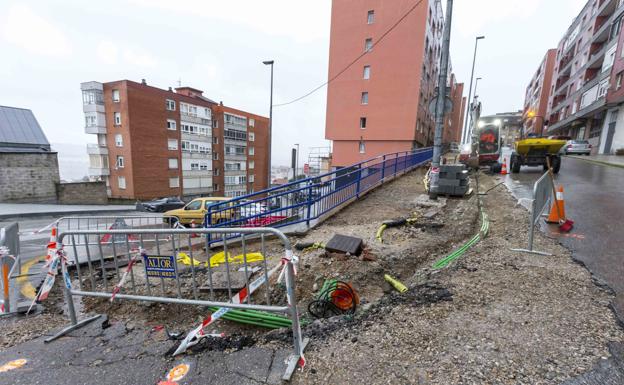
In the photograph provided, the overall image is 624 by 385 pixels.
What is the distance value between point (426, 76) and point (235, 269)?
2930 cm

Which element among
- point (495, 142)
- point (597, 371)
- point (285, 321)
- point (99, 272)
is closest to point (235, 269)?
point (285, 321)

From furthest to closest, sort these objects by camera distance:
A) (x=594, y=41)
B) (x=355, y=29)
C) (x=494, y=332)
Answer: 1. (x=594, y=41)
2. (x=355, y=29)
3. (x=494, y=332)

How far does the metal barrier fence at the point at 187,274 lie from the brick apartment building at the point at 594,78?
1253 inches

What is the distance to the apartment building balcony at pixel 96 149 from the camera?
1214 inches

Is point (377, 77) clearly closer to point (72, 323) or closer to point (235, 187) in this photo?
point (72, 323)

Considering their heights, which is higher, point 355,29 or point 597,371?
point 355,29

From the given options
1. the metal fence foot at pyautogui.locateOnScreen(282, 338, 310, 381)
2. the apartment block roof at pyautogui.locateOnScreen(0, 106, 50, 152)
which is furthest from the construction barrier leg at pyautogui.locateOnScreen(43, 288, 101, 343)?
the apartment block roof at pyautogui.locateOnScreen(0, 106, 50, 152)

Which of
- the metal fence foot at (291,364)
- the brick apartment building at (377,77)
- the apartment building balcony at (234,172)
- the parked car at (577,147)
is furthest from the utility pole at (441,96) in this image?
the apartment building balcony at (234,172)

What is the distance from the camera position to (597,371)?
192 centimetres

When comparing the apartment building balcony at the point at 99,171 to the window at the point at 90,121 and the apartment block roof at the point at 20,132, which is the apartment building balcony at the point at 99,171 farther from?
the apartment block roof at the point at 20,132

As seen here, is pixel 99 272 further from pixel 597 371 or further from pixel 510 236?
pixel 510 236

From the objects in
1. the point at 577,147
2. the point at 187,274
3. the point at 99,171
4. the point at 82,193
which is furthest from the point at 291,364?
the point at 99,171

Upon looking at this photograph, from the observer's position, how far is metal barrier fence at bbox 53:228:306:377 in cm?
248

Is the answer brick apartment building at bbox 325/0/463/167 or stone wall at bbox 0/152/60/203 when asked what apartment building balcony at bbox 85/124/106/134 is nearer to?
stone wall at bbox 0/152/60/203
